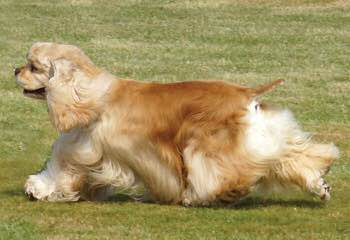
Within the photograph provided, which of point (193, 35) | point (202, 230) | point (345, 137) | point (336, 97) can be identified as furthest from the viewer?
point (193, 35)

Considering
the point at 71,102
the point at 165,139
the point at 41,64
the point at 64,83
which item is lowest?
the point at 165,139

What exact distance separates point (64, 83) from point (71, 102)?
0.20 metres

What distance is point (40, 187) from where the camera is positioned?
9.85 meters

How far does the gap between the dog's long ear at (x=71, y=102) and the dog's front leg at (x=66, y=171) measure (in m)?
0.20

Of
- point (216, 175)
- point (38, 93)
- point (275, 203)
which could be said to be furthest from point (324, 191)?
point (38, 93)

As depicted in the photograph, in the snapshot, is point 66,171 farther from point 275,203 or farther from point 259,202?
point 275,203

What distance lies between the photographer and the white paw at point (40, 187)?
984 centimetres

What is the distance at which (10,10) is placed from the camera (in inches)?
945

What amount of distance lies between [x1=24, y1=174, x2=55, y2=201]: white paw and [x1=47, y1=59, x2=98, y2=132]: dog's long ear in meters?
0.62

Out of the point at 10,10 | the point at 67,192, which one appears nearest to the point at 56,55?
the point at 67,192

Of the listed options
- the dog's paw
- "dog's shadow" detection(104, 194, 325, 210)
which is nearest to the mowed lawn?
"dog's shadow" detection(104, 194, 325, 210)

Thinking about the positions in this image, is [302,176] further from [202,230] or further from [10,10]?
[10,10]

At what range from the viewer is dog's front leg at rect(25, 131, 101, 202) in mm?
9586

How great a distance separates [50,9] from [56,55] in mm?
14666
